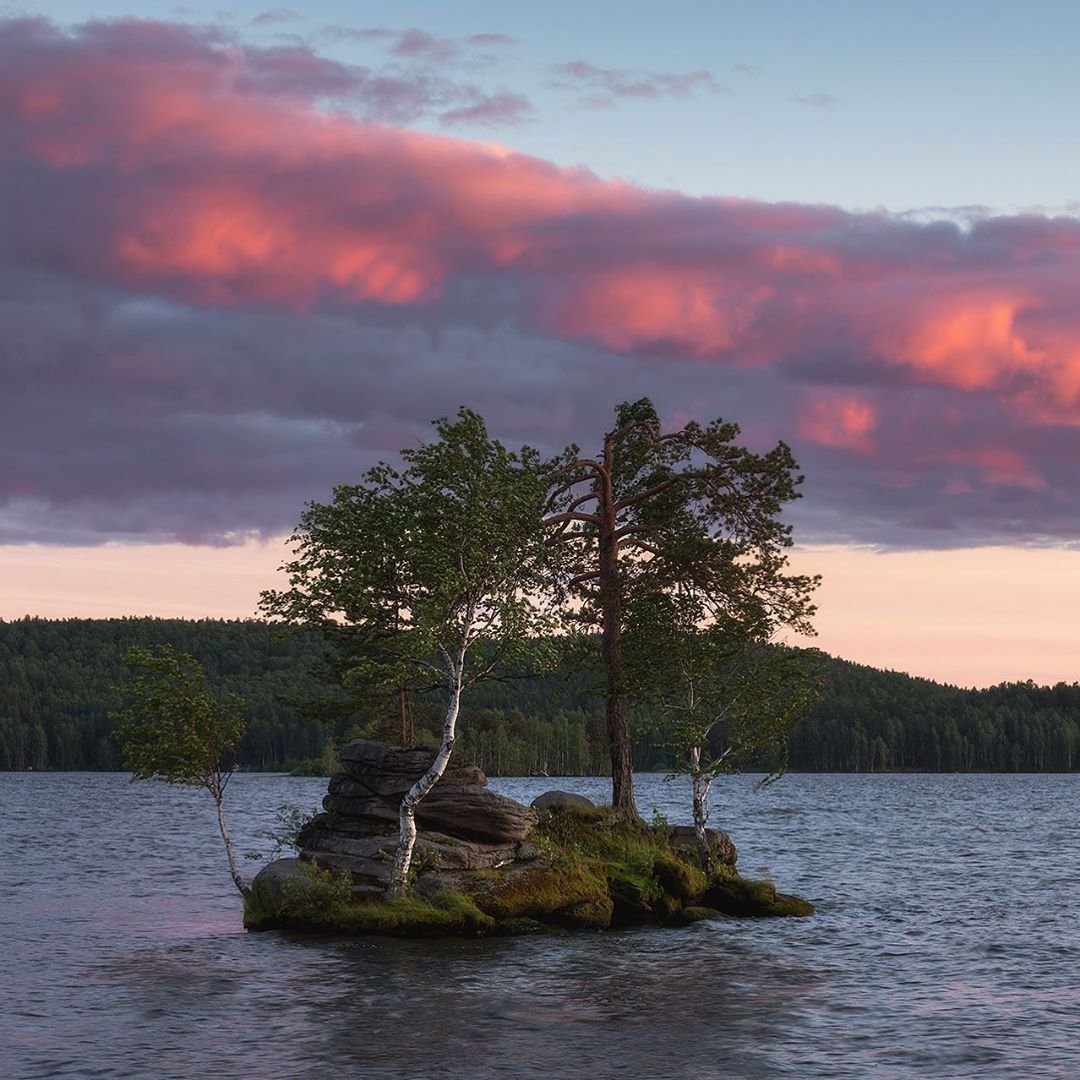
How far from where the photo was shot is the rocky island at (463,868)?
140ft

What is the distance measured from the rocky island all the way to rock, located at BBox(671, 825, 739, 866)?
1.29 meters

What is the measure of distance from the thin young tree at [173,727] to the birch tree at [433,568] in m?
3.55

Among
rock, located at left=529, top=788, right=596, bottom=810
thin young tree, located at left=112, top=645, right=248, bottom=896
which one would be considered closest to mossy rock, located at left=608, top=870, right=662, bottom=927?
rock, located at left=529, top=788, right=596, bottom=810

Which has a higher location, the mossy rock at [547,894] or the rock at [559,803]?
the rock at [559,803]

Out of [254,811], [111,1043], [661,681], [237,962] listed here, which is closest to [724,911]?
[661,681]

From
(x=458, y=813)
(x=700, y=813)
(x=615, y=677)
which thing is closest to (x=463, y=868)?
(x=458, y=813)

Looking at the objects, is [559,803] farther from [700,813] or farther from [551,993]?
[551,993]

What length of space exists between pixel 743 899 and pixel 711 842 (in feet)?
8.95

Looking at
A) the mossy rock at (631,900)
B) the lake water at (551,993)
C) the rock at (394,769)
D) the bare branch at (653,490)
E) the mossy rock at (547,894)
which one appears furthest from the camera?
the bare branch at (653,490)

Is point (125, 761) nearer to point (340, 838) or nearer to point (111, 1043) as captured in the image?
point (340, 838)

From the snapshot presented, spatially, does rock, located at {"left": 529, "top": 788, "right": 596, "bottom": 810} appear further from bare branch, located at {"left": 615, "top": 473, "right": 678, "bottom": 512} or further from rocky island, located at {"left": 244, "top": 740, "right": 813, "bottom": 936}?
bare branch, located at {"left": 615, "top": 473, "right": 678, "bottom": 512}

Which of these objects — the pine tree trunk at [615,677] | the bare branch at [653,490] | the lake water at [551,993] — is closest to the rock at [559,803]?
the pine tree trunk at [615,677]

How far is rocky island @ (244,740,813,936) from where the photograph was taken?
1682 inches

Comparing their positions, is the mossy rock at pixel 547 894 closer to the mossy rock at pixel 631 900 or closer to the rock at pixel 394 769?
the mossy rock at pixel 631 900
